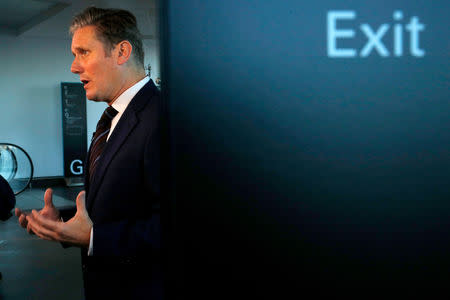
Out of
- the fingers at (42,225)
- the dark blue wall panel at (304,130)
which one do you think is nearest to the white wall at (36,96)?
the fingers at (42,225)

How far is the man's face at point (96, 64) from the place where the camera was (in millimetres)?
1309

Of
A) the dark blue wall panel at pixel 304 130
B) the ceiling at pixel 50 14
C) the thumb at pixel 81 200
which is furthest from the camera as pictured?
the ceiling at pixel 50 14

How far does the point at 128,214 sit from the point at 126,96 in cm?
36

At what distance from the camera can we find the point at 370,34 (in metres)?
0.30

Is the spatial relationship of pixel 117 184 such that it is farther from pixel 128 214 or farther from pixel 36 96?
pixel 36 96

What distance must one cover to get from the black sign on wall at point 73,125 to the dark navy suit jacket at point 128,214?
752cm

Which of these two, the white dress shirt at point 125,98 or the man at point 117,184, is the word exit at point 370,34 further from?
the white dress shirt at point 125,98

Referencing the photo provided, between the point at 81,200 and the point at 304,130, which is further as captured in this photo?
the point at 81,200

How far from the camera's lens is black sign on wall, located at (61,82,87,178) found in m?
8.29

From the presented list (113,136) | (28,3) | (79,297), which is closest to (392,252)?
(113,136)

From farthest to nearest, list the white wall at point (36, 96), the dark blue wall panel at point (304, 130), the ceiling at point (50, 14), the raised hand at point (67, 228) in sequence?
the white wall at point (36, 96), the ceiling at point (50, 14), the raised hand at point (67, 228), the dark blue wall panel at point (304, 130)

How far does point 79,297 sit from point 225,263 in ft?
9.91

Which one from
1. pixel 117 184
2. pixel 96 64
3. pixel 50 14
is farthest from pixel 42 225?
pixel 50 14

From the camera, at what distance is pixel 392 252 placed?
1.01ft
